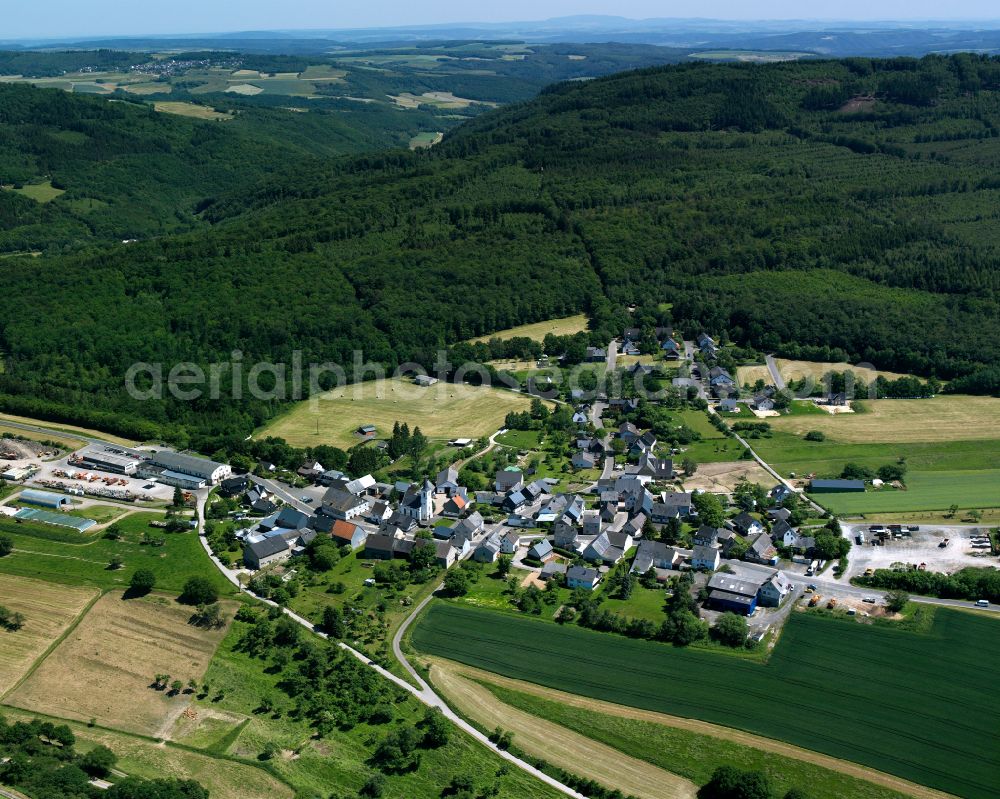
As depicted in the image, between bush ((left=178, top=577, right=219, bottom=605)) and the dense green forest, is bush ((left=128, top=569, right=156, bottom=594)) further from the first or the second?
the dense green forest

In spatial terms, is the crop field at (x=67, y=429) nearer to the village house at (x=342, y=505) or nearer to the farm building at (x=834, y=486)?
the village house at (x=342, y=505)

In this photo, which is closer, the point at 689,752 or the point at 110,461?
the point at 689,752

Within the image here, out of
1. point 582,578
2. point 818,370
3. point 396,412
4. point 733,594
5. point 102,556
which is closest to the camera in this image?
point 733,594

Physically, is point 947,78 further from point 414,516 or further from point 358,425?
point 414,516

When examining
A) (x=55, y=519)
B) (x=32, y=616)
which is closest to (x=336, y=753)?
(x=32, y=616)

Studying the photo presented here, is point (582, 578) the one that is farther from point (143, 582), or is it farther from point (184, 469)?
point (184, 469)

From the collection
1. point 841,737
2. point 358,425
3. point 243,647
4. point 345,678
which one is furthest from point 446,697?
point 358,425

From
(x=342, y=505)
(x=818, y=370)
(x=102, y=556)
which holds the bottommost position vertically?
(x=102, y=556)
